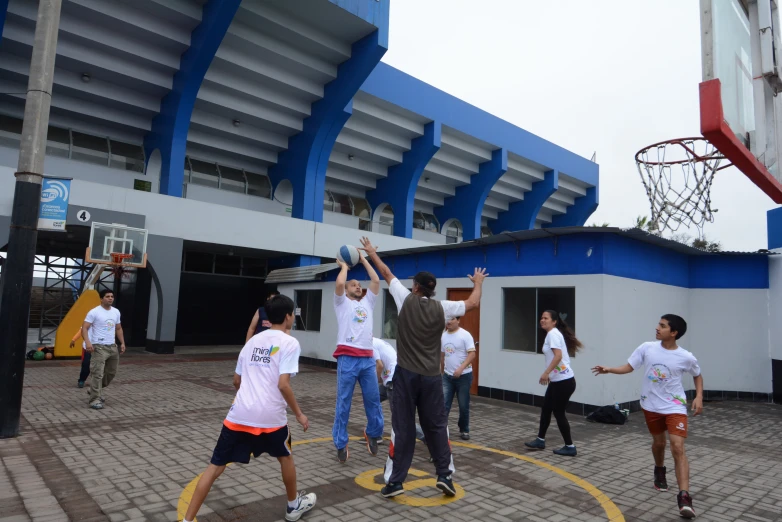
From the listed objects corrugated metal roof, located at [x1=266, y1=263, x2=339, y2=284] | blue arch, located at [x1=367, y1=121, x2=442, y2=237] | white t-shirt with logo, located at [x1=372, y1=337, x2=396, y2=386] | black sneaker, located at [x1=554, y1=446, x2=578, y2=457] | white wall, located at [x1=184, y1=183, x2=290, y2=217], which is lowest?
black sneaker, located at [x1=554, y1=446, x2=578, y2=457]

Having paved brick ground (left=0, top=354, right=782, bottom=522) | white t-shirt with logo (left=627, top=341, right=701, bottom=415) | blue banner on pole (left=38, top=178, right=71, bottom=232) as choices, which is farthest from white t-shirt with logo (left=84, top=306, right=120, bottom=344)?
white t-shirt with logo (left=627, top=341, right=701, bottom=415)

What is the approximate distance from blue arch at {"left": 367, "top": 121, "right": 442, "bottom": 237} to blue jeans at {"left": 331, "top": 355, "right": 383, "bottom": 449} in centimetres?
1843

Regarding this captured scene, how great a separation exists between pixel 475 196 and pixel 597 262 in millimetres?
18894

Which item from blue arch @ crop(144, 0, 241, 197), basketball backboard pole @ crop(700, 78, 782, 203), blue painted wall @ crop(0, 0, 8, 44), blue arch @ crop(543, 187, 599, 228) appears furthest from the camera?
blue arch @ crop(543, 187, 599, 228)

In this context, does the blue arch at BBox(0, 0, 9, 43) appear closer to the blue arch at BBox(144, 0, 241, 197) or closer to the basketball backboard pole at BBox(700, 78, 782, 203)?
the blue arch at BBox(144, 0, 241, 197)

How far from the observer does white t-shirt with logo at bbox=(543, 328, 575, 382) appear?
20.7 feet

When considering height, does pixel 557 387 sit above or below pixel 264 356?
below

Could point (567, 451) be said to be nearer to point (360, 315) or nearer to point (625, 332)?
point (360, 315)

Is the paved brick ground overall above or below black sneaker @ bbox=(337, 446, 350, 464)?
below

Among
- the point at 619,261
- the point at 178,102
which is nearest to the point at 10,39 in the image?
the point at 178,102

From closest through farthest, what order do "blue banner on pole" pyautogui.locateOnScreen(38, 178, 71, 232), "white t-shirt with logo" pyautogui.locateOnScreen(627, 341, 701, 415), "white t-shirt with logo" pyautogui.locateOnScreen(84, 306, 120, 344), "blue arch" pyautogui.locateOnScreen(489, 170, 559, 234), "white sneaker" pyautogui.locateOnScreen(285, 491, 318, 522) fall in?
"white sneaker" pyautogui.locateOnScreen(285, 491, 318, 522)
"white t-shirt with logo" pyautogui.locateOnScreen(627, 341, 701, 415)
"blue banner on pole" pyautogui.locateOnScreen(38, 178, 71, 232)
"white t-shirt with logo" pyautogui.locateOnScreen(84, 306, 120, 344)
"blue arch" pyautogui.locateOnScreen(489, 170, 559, 234)

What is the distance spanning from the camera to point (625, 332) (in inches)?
375

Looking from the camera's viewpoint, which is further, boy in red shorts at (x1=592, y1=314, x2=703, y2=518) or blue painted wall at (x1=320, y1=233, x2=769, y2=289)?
blue painted wall at (x1=320, y1=233, x2=769, y2=289)

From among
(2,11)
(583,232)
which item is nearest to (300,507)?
(583,232)
